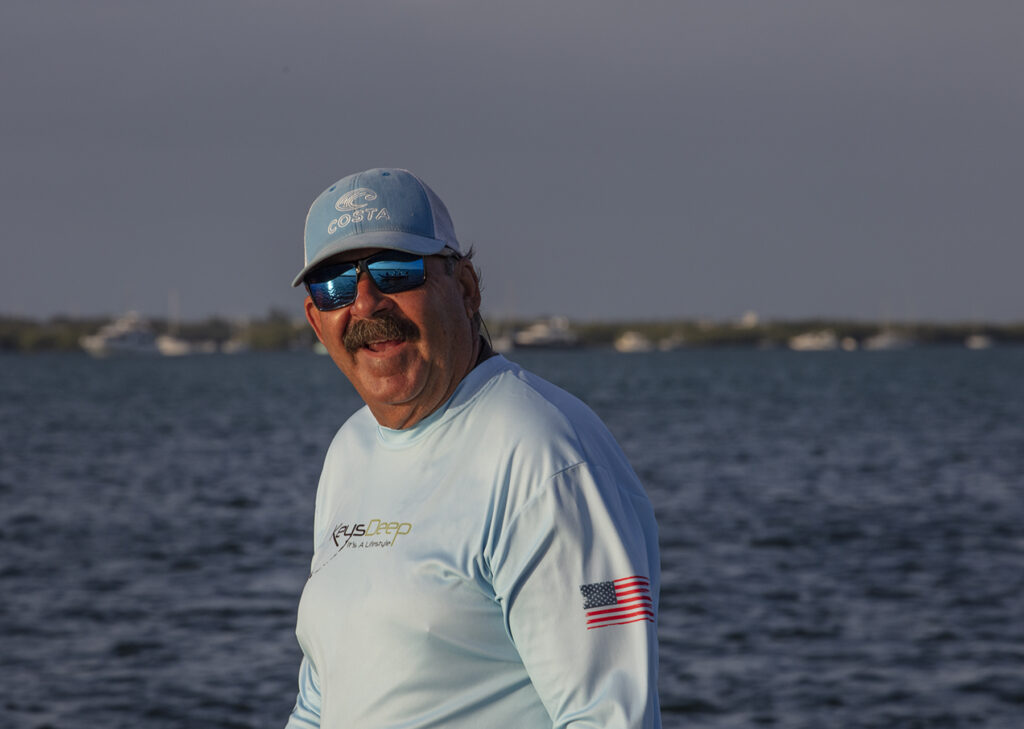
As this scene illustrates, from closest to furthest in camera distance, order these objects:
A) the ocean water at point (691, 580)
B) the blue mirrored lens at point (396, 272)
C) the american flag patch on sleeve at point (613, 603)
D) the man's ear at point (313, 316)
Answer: the american flag patch on sleeve at point (613, 603)
the blue mirrored lens at point (396, 272)
the man's ear at point (313, 316)
the ocean water at point (691, 580)

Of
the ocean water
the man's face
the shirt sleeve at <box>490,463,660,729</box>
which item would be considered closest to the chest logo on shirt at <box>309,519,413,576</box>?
the man's face

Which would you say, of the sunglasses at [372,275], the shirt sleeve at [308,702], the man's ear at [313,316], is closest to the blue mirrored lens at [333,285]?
the sunglasses at [372,275]

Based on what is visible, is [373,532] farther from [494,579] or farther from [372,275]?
[372,275]

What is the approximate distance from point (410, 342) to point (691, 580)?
16173 mm

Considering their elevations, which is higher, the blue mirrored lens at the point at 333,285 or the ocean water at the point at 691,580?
the blue mirrored lens at the point at 333,285

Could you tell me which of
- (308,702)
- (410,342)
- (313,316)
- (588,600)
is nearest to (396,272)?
(410,342)

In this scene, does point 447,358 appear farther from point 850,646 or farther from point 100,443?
point 100,443

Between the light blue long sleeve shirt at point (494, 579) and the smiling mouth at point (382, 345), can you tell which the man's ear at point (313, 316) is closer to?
the smiling mouth at point (382, 345)

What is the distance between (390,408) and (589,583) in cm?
80

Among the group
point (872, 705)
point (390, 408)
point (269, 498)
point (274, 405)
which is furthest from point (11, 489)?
point (274, 405)

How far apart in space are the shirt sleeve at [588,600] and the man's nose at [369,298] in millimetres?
727

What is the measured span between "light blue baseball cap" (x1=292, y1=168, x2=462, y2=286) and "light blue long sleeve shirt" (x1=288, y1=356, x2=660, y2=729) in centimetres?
37

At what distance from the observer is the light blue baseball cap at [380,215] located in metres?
3.01

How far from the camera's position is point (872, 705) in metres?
12.5
